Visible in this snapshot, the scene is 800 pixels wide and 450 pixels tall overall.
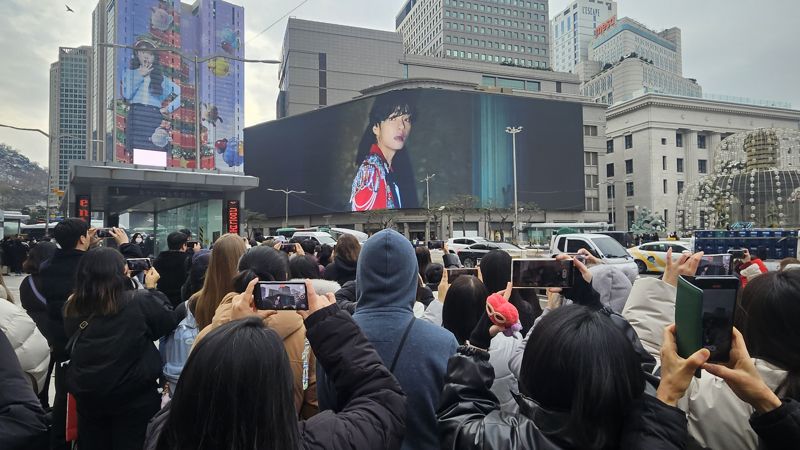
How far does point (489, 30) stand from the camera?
103 meters

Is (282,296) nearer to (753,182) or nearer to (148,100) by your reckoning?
(753,182)

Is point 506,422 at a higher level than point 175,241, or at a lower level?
lower

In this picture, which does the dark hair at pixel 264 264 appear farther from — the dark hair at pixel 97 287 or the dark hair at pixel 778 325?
the dark hair at pixel 778 325

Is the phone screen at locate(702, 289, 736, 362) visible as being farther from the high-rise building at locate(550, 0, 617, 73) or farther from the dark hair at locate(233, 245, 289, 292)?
the high-rise building at locate(550, 0, 617, 73)

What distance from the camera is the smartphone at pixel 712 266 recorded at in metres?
2.39

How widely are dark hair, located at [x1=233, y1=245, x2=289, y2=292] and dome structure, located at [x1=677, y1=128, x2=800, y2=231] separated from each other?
31876mm

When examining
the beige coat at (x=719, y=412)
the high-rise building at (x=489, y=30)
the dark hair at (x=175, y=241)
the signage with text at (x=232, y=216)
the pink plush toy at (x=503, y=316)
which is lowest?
→ the beige coat at (x=719, y=412)

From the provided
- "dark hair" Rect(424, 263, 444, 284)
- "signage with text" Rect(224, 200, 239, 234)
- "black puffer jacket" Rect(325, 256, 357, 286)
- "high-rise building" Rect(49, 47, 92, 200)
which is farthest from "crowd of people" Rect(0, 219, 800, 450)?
"high-rise building" Rect(49, 47, 92, 200)

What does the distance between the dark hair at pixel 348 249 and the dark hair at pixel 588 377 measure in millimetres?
4126

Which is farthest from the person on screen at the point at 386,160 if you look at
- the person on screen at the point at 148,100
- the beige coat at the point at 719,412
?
the beige coat at the point at 719,412

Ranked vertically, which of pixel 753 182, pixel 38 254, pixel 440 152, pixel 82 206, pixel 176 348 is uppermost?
pixel 440 152

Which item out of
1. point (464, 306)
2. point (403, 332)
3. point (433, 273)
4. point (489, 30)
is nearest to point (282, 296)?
point (403, 332)

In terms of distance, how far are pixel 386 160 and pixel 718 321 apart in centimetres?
6224

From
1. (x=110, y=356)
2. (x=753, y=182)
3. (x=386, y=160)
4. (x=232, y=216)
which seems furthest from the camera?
(x=386, y=160)
